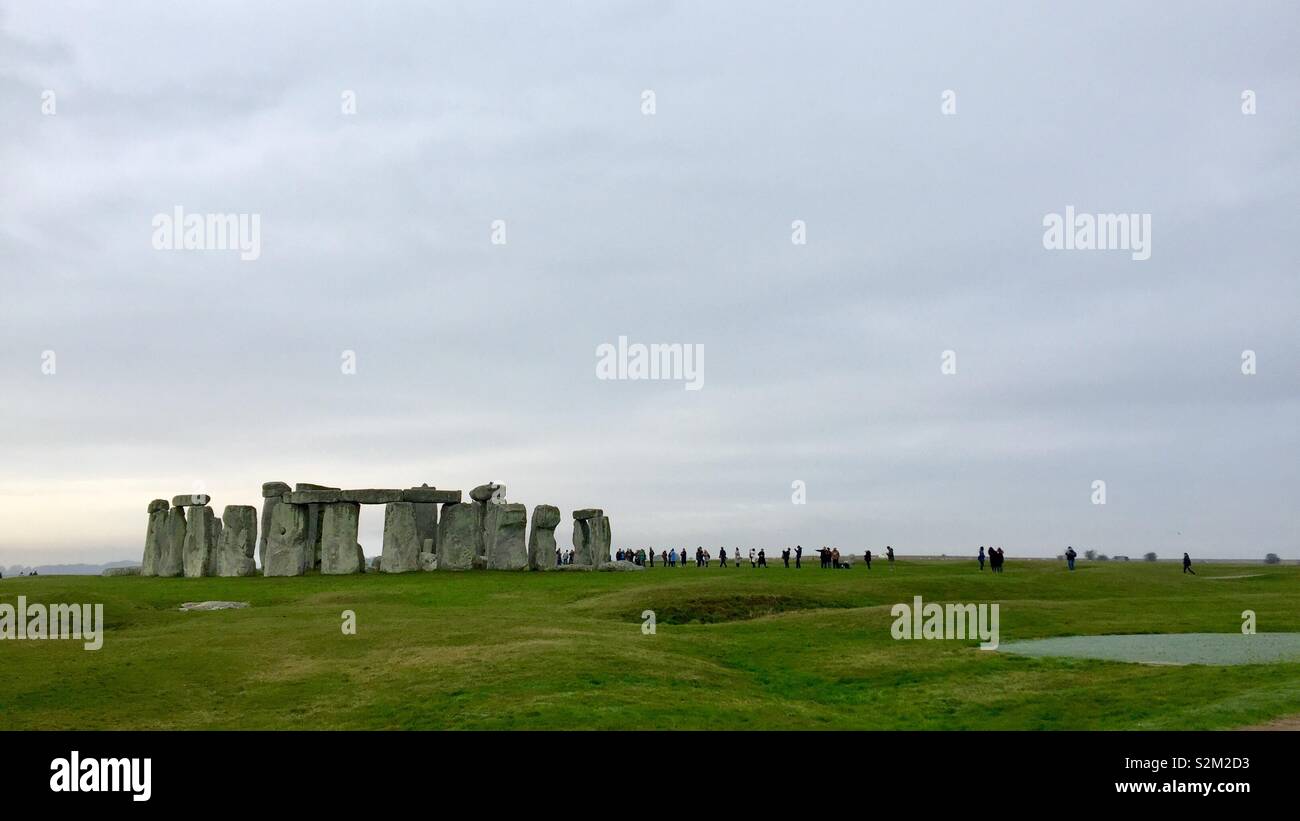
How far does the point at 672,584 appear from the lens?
120ft

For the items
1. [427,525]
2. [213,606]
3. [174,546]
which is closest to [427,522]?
[427,525]

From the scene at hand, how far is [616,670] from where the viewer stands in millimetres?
20219

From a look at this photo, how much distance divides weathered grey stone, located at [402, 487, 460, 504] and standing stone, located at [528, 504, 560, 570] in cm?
399

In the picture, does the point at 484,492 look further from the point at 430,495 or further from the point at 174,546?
the point at 174,546

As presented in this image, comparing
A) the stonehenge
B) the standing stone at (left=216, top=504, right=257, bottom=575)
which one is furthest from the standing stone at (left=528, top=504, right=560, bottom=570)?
the standing stone at (left=216, top=504, right=257, bottom=575)

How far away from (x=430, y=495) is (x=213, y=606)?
59.5ft

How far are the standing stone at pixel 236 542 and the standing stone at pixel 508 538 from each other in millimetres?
10975

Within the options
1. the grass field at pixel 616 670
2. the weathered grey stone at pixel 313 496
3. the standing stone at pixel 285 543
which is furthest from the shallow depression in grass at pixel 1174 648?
the standing stone at pixel 285 543

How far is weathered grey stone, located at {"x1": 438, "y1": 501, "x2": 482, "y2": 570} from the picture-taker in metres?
50.4

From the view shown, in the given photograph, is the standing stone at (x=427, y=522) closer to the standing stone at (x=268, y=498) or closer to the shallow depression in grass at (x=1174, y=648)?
the standing stone at (x=268, y=498)

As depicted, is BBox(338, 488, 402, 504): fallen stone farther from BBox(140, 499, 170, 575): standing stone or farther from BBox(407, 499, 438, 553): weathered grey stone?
BBox(140, 499, 170, 575): standing stone

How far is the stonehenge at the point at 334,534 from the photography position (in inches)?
1917

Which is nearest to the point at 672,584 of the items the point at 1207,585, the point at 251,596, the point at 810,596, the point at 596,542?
the point at 810,596
